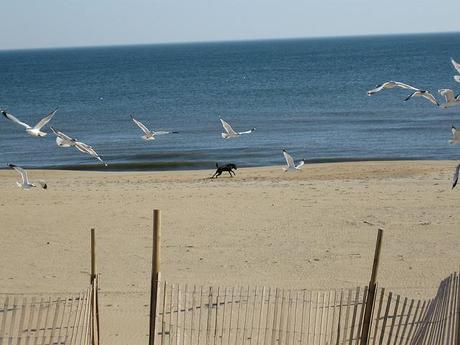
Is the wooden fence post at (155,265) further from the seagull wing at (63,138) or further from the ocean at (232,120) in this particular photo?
the ocean at (232,120)

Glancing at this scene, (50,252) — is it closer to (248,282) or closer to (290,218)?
(248,282)

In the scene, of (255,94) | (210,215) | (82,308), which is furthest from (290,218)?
(255,94)

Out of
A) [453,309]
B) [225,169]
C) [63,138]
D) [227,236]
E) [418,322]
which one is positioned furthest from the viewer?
[225,169]

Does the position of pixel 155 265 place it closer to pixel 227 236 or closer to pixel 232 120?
pixel 227 236

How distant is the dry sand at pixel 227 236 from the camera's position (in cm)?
1327

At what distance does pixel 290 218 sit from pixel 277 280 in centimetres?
487

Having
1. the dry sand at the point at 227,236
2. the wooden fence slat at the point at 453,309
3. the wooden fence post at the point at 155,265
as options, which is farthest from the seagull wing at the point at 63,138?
the wooden fence slat at the point at 453,309

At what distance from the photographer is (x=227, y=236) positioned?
1650 centimetres

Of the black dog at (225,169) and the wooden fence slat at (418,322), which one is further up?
the black dog at (225,169)

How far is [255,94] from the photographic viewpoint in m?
80.8

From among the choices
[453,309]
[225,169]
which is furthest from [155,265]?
[225,169]

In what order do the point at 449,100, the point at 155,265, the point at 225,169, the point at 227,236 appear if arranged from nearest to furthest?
the point at 155,265
the point at 449,100
the point at 227,236
the point at 225,169

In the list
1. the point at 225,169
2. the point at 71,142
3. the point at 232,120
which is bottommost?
the point at 225,169

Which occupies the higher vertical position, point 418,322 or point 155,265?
point 155,265
